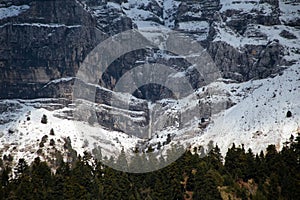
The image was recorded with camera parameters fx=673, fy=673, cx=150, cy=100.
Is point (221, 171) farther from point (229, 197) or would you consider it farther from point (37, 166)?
point (37, 166)

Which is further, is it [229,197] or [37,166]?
[37,166]

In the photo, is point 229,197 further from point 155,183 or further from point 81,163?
point 81,163

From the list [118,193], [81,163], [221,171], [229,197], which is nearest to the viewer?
[229,197]

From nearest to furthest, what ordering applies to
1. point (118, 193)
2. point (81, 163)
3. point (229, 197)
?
point (229, 197), point (118, 193), point (81, 163)

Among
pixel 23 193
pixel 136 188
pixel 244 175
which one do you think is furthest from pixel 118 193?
pixel 244 175

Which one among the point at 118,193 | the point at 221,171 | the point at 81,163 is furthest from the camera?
the point at 81,163

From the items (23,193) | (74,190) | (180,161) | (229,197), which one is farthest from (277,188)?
(23,193)
